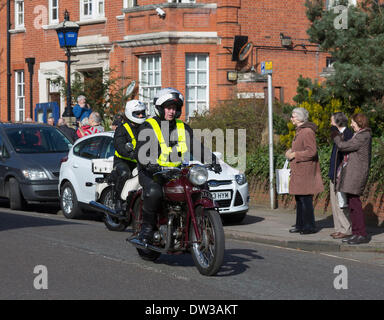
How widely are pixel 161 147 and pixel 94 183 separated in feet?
19.0

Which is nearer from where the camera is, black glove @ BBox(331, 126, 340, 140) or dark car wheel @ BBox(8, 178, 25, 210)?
black glove @ BBox(331, 126, 340, 140)

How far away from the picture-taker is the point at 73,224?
14500 mm

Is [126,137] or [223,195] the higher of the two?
[126,137]

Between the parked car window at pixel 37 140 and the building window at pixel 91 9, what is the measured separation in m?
11.2

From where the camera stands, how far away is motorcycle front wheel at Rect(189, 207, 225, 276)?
876 centimetres

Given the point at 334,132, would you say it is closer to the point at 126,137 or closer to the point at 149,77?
the point at 126,137

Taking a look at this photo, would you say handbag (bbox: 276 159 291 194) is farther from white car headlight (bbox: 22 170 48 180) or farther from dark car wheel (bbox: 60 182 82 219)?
white car headlight (bbox: 22 170 48 180)

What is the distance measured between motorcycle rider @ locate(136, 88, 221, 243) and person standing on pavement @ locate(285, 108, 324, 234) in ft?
12.5

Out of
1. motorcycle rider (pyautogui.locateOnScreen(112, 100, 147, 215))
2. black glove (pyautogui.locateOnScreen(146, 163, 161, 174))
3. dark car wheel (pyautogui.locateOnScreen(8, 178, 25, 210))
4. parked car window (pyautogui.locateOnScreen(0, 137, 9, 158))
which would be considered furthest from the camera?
parked car window (pyautogui.locateOnScreen(0, 137, 9, 158))

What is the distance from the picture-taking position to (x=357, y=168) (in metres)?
12.2

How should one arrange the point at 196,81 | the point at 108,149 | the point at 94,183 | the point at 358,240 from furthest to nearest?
1. the point at 196,81
2. the point at 108,149
3. the point at 94,183
4. the point at 358,240

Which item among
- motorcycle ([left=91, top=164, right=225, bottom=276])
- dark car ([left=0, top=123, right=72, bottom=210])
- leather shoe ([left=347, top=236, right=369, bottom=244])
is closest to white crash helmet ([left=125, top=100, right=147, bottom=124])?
motorcycle ([left=91, top=164, right=225, bottom=276])

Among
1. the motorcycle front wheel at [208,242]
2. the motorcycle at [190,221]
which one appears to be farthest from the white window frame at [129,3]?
the motorcycle front wheel at [208,242]

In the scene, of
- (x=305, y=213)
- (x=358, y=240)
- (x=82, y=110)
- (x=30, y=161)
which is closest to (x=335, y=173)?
(x=305, y=213)
